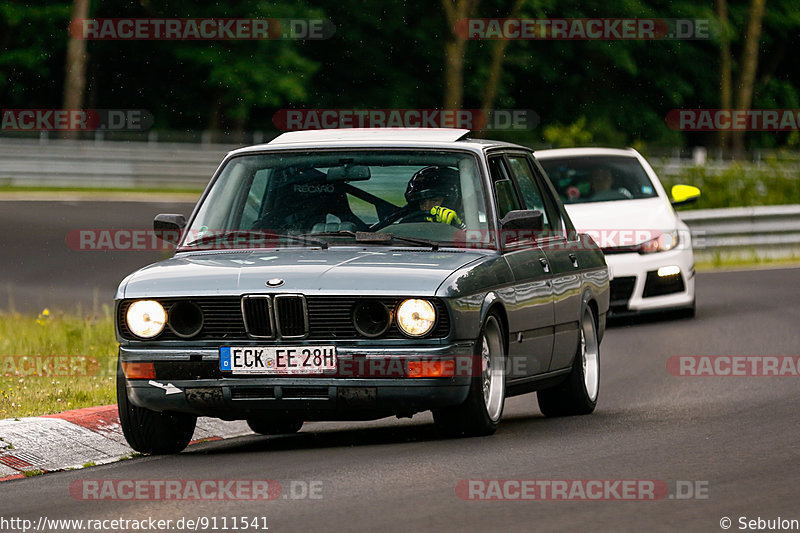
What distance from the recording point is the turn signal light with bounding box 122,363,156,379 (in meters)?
8.81

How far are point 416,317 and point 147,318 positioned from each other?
1.37 meters

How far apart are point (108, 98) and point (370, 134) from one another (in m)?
43.5

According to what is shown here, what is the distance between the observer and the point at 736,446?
8883 mm

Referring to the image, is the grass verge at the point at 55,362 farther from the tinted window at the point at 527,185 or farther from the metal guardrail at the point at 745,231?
the metal guardrail at the point at 745,231

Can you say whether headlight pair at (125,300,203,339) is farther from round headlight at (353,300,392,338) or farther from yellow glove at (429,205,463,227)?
yellow glove at (429,205,463,227)

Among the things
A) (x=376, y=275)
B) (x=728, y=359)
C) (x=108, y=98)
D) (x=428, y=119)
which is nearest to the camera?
(x=376, y=275)

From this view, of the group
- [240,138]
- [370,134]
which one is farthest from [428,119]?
[370,134]

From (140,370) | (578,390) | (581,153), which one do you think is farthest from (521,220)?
(581,153)

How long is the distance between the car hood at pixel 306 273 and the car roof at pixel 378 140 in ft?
2.96

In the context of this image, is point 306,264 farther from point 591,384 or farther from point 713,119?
point 713,119

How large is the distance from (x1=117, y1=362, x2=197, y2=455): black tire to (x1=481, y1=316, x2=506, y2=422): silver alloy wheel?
1.59 meters

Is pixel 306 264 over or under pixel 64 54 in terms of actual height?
under

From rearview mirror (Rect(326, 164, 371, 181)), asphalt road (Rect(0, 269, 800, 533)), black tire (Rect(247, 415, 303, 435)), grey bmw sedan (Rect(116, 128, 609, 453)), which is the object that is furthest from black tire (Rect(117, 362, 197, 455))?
rearview mirror (Rect(326, 164, 371, 181))

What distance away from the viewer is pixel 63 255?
76.0ft
